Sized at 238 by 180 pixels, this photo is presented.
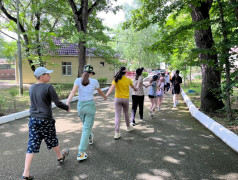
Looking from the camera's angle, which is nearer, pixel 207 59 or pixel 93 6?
pixel 207 59

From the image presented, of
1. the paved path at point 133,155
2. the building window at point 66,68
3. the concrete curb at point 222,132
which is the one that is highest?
the building window at point 66,68

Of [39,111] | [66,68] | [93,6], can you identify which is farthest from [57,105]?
[66,68]

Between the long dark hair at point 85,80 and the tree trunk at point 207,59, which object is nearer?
the long dark hair at point 85,80

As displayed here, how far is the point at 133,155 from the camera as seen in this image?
3885 mm

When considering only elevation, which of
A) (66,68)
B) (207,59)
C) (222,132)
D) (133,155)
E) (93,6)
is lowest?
(133,155)

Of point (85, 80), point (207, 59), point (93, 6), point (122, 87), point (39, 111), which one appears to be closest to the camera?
point (39, 111)

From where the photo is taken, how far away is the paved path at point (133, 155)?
3.17 metres

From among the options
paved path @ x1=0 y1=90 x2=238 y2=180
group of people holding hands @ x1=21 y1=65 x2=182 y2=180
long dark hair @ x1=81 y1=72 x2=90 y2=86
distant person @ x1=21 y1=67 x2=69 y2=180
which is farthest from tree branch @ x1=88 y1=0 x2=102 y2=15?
distant person @ x1=21 y1=67 x2=69 y2=180

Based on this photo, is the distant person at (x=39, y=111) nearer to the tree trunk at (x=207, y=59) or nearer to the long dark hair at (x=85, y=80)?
the long dark hair at (x=85, y=80)

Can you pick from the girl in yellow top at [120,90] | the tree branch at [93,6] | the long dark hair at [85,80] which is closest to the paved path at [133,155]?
the girl in yellow top at [120,90]

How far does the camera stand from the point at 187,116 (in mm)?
7488

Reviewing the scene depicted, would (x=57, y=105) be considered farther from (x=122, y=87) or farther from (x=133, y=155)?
(x=122, y=87)

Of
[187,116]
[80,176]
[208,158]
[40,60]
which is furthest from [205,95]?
[40,60]

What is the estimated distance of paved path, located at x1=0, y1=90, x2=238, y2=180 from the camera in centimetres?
317
